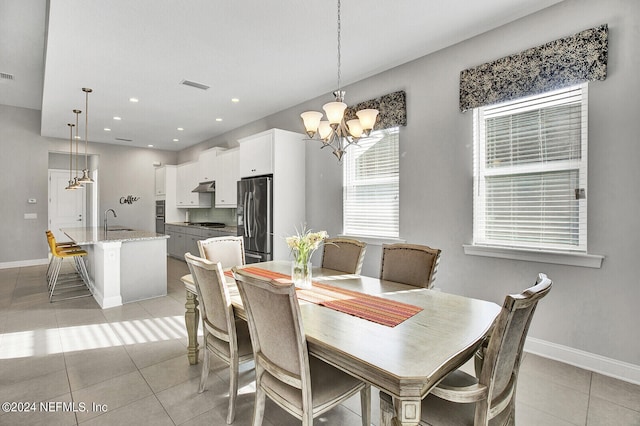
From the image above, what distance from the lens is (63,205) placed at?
7.59 metres

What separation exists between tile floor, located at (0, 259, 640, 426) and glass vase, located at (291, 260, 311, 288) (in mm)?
796

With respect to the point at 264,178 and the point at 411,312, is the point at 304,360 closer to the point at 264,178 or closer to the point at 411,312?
the point at 411,312

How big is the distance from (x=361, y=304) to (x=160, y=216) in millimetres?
7819

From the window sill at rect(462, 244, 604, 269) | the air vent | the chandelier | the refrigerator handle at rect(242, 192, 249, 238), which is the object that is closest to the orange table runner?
the chandelier

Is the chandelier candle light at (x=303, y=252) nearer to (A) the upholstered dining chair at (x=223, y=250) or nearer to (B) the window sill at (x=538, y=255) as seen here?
(A) the upholstered dining chair at (x=223, y=250)

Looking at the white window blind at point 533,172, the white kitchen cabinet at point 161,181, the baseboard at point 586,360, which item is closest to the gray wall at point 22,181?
the white kitchen cabinet at point 161,181

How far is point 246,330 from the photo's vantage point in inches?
83.6

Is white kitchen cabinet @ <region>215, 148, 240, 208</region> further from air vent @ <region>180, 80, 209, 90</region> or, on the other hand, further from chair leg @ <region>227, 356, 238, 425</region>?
chair leg @ <region>227, 356, 238, 425</region>

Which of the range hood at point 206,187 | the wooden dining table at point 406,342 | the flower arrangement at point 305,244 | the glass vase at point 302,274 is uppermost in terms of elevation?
the range hood at point 206,187

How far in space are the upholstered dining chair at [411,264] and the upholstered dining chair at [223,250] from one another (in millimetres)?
1405

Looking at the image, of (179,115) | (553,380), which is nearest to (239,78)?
(179,115)

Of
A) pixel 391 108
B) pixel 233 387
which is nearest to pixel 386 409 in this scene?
pixel 233 387

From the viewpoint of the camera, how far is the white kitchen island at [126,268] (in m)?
3.95

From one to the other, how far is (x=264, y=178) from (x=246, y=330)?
111 inches
